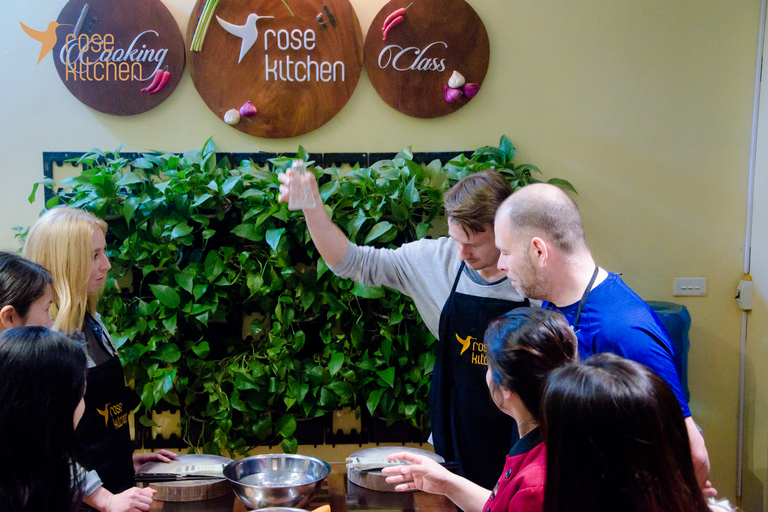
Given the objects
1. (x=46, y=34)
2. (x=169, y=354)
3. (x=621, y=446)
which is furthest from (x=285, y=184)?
(x=46, y=34)

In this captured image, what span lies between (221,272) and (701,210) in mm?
2129

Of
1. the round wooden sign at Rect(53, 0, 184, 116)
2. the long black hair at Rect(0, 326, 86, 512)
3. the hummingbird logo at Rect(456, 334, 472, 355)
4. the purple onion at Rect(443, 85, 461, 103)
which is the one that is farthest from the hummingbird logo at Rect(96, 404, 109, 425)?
the purple onion at Rect(443, 85, 461, 103)

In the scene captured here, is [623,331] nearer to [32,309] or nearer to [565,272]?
[565,272]

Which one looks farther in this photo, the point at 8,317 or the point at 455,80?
the point at 455,80

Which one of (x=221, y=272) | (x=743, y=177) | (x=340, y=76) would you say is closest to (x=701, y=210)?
(x=743, y=177)

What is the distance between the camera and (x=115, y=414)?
178 cm

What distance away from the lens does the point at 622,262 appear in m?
2.88

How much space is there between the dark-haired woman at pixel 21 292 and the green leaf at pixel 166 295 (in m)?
0.88

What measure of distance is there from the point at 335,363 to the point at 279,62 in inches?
50.1

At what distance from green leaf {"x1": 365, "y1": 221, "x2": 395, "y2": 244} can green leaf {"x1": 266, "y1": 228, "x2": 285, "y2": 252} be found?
333 mm

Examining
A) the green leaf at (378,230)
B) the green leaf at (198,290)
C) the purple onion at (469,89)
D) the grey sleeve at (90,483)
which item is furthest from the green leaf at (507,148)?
the grey sleeve at (90,483)

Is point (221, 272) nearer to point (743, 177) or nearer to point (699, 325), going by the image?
point (699, 325)

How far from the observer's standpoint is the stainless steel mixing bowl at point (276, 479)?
1414 millimetres

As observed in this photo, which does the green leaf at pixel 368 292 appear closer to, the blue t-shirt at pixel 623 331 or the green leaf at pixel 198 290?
the green leaf at pixel 198 290
